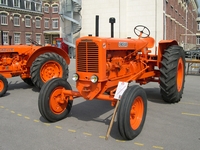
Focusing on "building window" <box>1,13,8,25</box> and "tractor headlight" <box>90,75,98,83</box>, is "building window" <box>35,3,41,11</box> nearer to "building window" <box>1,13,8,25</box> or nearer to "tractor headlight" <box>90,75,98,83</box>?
"building window" <box>1,13,8,25</box>

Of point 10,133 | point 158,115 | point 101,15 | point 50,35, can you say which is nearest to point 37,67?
point 10,133

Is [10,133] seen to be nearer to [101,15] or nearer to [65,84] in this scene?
[65,84]

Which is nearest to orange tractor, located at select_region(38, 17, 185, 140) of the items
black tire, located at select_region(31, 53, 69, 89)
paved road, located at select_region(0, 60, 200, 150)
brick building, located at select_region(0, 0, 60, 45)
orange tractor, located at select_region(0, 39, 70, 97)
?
paved road, located at select_region(0, 60, 200, 150)

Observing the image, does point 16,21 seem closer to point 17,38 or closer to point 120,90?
point 17,38

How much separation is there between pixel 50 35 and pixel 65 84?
143ft

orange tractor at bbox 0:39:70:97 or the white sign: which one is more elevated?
orange tractor at bbox 0:39:70:97

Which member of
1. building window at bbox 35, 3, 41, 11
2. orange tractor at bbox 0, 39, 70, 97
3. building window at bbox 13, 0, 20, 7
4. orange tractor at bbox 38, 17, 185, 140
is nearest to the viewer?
orange tractor at bbox 38, 17, 185, 140

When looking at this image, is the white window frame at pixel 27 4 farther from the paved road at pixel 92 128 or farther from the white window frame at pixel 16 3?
the paved road at pixel 92 128

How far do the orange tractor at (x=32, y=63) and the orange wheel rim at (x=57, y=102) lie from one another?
9.81ft

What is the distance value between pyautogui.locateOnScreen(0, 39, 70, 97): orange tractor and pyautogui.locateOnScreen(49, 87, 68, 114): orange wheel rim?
9.81ft

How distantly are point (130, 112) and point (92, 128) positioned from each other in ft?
3.11

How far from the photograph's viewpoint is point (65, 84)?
516cm

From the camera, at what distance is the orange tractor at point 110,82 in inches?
166

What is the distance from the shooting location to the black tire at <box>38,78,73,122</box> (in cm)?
A: 476
